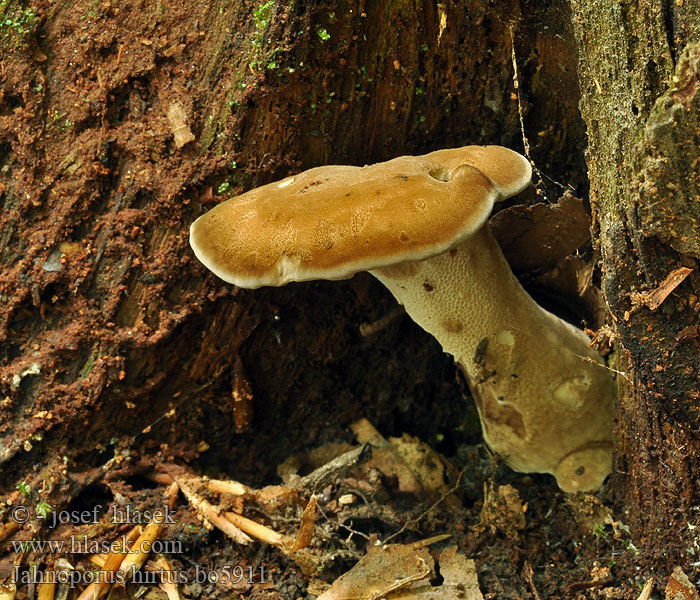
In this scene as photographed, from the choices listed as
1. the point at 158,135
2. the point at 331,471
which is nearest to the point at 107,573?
the point at 331,471

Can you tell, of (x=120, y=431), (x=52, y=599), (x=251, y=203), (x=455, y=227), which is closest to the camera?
(x=455, y=227)

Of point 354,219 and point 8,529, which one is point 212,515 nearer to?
point 8,529

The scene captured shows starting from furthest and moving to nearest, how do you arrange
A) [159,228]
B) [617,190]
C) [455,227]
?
[159,228] → [617,190] → [455,227]

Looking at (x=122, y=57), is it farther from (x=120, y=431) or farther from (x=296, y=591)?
(x=296, y=591)

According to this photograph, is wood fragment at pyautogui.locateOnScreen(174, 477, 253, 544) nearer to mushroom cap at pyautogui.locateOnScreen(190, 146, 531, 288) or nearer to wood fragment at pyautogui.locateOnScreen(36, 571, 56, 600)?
wood fragment at pyautogui.locateOnScreen(36, 571, 56, 600)

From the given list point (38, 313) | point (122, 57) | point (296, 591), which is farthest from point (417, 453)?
point (122, 57)

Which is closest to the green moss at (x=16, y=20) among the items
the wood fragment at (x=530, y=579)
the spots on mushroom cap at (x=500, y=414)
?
the spots on mushroom cap at (x=500, y=414)

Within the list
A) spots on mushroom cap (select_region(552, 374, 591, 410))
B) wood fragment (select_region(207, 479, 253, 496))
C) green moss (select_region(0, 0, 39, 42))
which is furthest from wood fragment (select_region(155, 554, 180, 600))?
green moss (select_region(0, 0, 39, 42))
